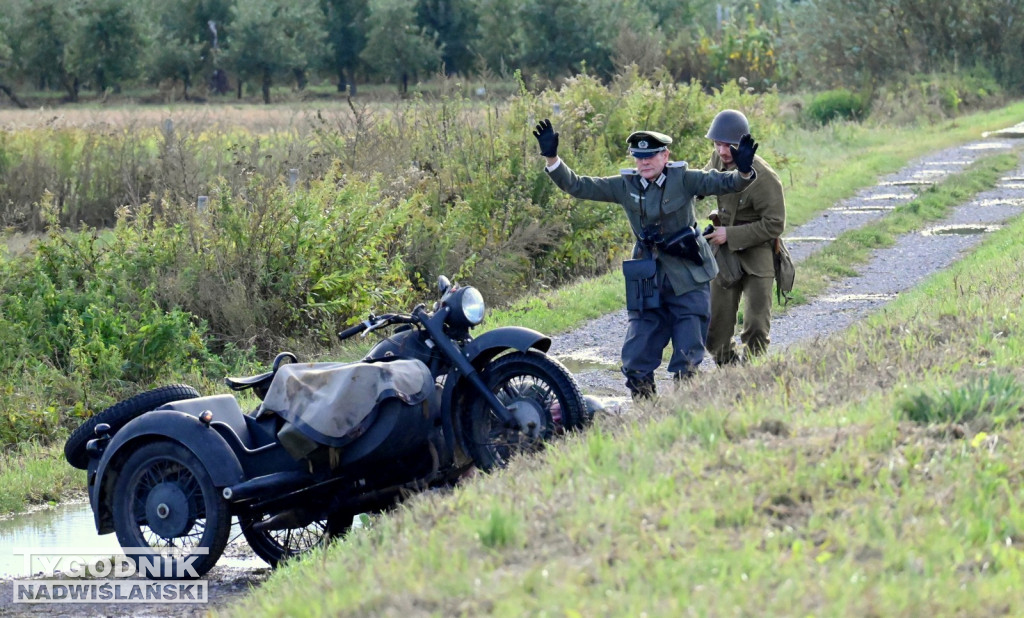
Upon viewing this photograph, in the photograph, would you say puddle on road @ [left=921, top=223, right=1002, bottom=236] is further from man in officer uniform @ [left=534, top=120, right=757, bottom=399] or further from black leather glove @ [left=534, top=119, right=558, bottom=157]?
black leather glove @ [left=534, top=119, right=558, bottom=157]

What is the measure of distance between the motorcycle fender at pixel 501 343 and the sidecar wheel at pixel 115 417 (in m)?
1.63

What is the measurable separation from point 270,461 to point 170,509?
0.54 meters

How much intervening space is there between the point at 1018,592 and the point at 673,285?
12.0 feet

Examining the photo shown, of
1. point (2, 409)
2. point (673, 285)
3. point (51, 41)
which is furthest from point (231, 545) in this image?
point (51, 41)

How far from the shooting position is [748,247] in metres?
8.32

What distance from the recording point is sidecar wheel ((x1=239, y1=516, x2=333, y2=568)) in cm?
676

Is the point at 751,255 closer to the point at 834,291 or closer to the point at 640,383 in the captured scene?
the point at 640,383

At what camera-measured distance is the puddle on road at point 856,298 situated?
42.7ft

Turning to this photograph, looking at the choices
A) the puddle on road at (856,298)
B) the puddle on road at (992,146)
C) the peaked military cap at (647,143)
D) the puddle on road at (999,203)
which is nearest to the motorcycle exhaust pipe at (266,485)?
the peaked military cap at (647,143)

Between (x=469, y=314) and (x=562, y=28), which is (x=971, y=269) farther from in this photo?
(x=562, y=28)

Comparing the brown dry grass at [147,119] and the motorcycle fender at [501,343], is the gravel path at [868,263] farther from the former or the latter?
the brown dry grass at [147,119]

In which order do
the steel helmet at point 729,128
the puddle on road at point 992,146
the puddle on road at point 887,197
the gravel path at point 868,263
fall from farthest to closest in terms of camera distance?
the puddle on road at point 992,146 → the puddle on road at point 887,197 → the gravel path at point 868,263 → the steel helmet at point 729,128

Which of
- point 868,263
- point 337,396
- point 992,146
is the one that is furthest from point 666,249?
point 992,146

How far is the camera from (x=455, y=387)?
670 centimetres
